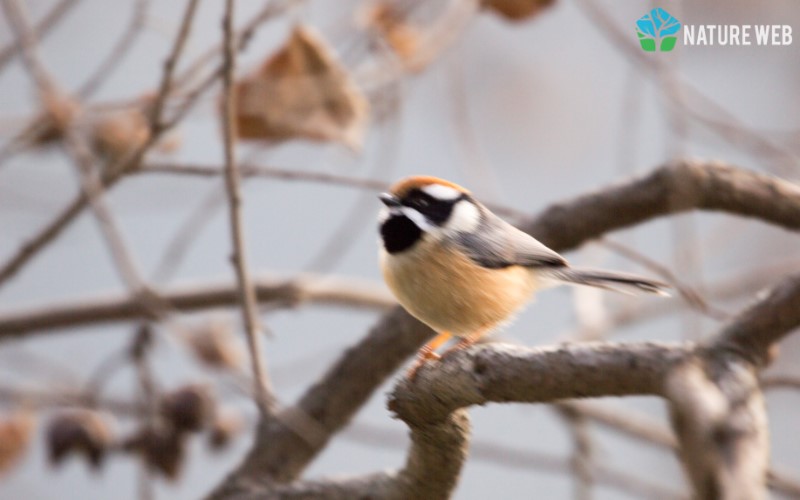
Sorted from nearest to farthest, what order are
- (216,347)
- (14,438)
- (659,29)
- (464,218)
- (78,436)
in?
(464,218) → (659,29) → (78,436) → (14,438) → (216,347)

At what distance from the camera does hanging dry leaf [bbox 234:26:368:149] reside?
A: 2.19 metres

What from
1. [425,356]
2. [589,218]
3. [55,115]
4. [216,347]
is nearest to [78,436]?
[216,347]

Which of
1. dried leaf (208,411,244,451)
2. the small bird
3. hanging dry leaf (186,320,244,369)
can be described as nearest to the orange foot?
the small bird

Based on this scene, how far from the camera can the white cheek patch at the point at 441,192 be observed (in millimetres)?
1439

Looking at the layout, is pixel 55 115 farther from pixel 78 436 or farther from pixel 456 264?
pixel 456 264

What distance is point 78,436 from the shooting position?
231cm

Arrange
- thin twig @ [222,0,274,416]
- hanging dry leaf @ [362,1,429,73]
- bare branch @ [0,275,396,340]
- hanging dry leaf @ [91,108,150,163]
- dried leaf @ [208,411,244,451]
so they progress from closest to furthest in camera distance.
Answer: thin twig @ [222,0,274,416]
hanging dry leaf @ [362,1,429,73]
dried leaf @ [208,411,244,451]
hanging dry leaf @ [91,108,150,163]
bare branch @ [0,275,396,340]

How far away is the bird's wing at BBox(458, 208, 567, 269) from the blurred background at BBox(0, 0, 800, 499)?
0.24 meters

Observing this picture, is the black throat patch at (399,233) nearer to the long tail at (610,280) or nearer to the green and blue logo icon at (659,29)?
the long tail at (610,280)

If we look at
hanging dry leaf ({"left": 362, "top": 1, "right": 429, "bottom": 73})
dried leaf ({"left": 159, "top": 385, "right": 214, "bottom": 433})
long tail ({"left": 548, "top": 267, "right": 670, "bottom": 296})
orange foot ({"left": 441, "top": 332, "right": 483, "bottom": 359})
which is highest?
hanging dry leaf ({"left": 362, "top": 1, "right": 429, "bottom": 73})

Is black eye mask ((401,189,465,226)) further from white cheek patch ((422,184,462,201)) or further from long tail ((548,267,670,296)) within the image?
long tail ((548,267,670,296))

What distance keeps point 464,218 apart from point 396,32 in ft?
3.77

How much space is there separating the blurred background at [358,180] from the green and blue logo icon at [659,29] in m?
0.04

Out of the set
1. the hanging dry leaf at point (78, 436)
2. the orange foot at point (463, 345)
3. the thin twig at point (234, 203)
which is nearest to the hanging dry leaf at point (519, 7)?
the thin twig at point (234, 203)
